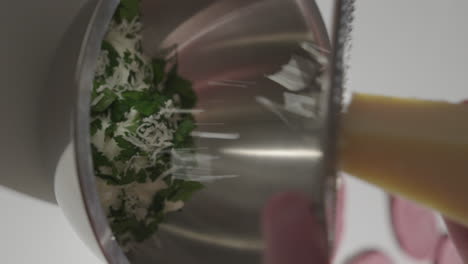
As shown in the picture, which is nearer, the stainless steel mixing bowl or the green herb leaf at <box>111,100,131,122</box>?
the stainless steel mixing bowl

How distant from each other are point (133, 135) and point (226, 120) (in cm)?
15

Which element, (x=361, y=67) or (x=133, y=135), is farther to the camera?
(x=361, y=67)

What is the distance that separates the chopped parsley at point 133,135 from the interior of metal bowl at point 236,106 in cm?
3

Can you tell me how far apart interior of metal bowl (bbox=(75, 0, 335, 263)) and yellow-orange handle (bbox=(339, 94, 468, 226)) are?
0.21 ft

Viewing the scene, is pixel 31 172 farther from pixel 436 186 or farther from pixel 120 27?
pixel 436 186

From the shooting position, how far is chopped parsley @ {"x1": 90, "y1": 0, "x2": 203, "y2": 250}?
529 mm

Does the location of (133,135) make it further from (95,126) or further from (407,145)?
(407,145)

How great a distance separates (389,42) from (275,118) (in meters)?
0.51

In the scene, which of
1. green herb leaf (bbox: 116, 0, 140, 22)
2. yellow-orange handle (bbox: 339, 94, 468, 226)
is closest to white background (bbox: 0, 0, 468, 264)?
green herb leaf (bbox: 116, 0, 140, 22)

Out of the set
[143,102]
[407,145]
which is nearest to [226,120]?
[143,102]

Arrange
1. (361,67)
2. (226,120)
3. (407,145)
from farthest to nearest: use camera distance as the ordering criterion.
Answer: (361,67) < (226,120) < (407,145)

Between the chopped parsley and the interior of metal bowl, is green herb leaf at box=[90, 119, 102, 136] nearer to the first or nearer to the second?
the chopped parsley

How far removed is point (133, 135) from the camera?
57 cm

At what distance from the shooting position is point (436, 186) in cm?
49
